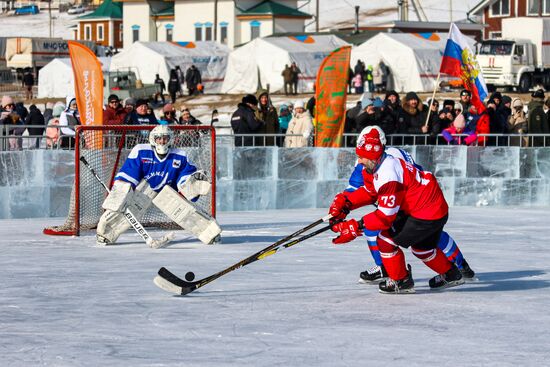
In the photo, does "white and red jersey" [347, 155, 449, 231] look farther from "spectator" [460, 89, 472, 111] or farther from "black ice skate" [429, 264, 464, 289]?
"spectator" [460, 89, 472, 111]

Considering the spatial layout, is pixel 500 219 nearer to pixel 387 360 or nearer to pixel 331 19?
pixel 387 360

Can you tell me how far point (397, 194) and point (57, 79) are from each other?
50.1 meters

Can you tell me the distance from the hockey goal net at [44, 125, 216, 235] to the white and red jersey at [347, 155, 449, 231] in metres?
4.78

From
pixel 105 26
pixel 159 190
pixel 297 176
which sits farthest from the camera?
pixel 105 26

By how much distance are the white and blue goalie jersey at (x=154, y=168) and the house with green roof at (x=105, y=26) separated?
87.3 meters

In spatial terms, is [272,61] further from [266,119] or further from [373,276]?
[373,276]

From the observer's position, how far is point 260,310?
26.1 feet

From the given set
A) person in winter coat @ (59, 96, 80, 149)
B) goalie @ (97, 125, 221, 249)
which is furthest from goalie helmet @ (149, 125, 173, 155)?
person in winter coat @ (59, 96, 80, 149)

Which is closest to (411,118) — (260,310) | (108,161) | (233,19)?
(108,161)

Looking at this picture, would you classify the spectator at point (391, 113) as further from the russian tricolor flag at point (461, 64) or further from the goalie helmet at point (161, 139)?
the goalie helmet at point (161, 139)

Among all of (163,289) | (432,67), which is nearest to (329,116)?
(163,289)

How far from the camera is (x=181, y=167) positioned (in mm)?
11859

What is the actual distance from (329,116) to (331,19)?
354ft

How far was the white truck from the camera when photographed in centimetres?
4828
